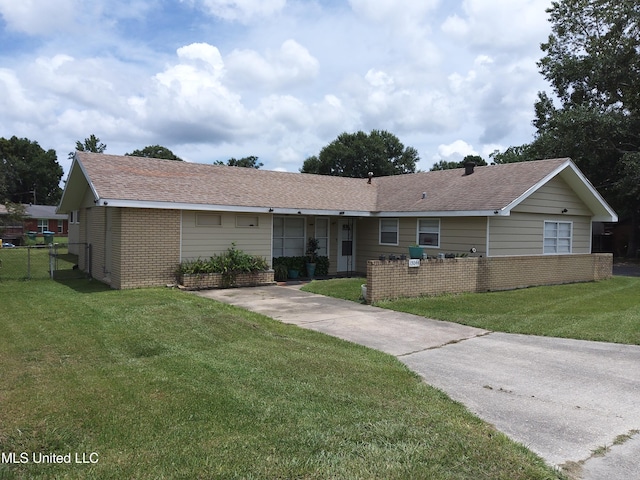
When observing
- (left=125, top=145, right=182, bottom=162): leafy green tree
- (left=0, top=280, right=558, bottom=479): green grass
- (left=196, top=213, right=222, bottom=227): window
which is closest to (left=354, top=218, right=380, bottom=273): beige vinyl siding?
(left=196, top=213, right=222, bottom=227): window

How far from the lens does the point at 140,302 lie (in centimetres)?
1086

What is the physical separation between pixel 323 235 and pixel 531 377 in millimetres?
13272

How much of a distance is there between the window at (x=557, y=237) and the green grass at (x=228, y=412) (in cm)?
1246

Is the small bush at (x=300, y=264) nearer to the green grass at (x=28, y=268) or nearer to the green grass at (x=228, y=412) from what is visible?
the green grass at (x=28, y=268)

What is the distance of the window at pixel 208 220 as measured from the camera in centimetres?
1484

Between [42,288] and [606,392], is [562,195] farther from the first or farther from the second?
[42,288]

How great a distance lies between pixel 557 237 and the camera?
18.1 meters

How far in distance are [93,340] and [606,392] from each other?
269 inches

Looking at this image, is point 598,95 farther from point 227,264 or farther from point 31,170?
point 31,170

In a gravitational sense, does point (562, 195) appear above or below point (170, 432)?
above

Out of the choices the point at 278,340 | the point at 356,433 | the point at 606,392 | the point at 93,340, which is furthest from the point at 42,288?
the point at 606,392

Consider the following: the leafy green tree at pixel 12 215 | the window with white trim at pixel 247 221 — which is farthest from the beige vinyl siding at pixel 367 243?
the leafy green tree at pixel 12 215

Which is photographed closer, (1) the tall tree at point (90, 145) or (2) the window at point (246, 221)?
(2) the window at point (246, 221)

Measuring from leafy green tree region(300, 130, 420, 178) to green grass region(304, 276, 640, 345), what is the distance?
3874 cm
